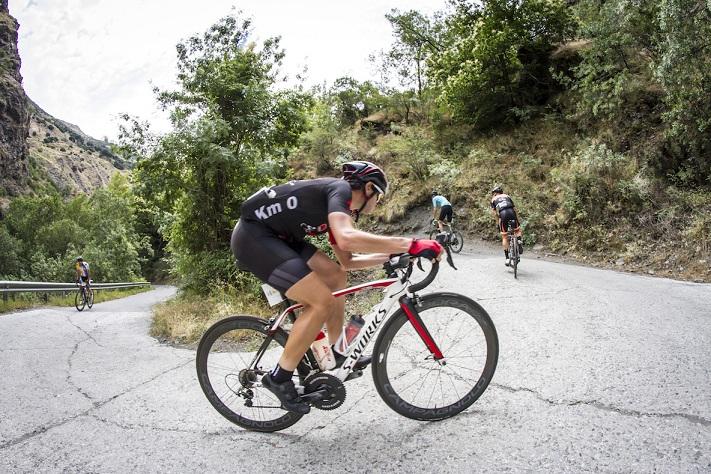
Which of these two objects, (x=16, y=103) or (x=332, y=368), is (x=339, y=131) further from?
(x=16, y=103)

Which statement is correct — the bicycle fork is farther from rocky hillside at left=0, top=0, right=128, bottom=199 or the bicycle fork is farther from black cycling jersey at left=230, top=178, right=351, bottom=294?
rocky hillside at left=0, top=0, right=128, bottom=199

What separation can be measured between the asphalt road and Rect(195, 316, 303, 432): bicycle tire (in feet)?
0.38

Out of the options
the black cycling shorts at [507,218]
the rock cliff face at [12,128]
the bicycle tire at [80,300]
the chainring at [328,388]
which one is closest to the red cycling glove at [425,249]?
the chainring at [328,388]

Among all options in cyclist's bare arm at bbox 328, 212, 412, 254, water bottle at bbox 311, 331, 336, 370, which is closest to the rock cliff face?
water bottle at bbox 311, 331, 336, 370

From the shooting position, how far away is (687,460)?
248cm

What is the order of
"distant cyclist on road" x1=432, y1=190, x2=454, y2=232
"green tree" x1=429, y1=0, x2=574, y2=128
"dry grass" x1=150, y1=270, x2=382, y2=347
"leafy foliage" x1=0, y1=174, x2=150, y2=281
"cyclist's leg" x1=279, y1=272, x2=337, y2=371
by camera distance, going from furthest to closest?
"leafy foliage" x1=0, y1=174, x2=150, y2=281 → "green tree" x1=429, y1=0, x2=574, y2=128 → "distant cyclist on road" x1=432, y1=190, x2=454, y2=232 → "dry grass" x1=150, y1=270, x2=382, y2=347 → "cyclist's leg" x1=279, y1=272, x2=337, y2=371

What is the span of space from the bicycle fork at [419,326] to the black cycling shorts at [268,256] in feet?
2.44

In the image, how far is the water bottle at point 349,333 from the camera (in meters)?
3.17

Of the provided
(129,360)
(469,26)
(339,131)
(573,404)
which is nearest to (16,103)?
(339,131)

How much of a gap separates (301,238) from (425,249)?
1.00 meters

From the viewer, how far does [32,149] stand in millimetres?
131625

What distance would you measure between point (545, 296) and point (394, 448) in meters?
5.39

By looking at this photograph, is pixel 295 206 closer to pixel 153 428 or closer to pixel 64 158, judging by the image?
pixel 153 428

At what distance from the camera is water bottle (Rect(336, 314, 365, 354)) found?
125 inches
